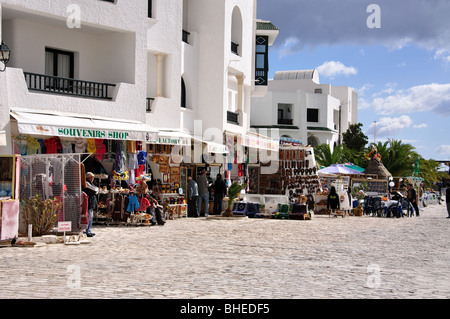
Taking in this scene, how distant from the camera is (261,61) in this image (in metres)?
39.1

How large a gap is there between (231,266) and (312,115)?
53673mm

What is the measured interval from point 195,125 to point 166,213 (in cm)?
656

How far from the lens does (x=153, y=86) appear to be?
2723cm

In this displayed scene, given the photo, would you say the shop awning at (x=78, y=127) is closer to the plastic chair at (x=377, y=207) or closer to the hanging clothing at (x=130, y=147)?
the hanging clothing at (x=130, y=147)

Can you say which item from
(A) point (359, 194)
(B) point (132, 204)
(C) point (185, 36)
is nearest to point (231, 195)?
(B) point (132, 204)

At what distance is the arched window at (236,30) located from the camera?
1347 inches

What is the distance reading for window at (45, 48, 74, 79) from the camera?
74.7ft

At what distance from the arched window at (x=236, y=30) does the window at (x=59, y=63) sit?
488 inches

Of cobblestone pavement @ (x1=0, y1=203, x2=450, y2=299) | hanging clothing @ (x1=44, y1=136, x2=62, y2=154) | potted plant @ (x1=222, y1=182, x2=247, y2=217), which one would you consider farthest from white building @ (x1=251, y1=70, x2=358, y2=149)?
cobblestone pavement @ (x1=0, y1=203, x2=450, y2=299)

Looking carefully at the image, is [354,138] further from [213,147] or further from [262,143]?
[213,147]

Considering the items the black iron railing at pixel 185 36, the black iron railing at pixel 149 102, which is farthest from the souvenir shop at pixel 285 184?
the black iron railing at pixel 185 36

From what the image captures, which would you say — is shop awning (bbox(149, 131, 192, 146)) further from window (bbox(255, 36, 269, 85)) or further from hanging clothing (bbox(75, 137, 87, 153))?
window (bbox(255, 36, 269, 85))
